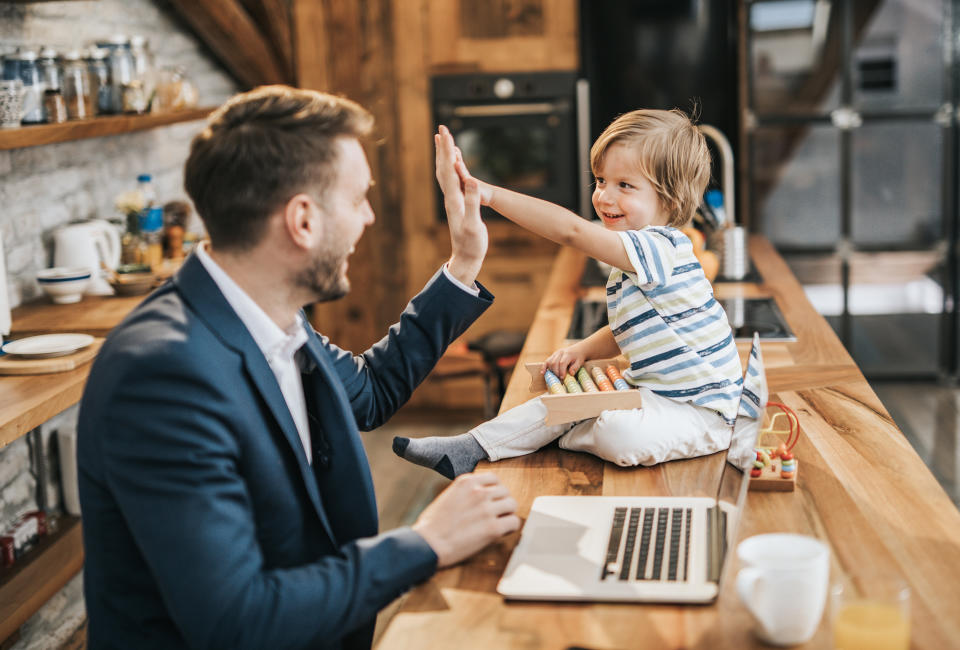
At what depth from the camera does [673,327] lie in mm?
1822

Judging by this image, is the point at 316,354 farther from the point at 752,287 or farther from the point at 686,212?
the point at 752,287

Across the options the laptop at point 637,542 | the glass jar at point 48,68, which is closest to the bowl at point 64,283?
the glass jar at point 48,68

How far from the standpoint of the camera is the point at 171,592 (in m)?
1.18

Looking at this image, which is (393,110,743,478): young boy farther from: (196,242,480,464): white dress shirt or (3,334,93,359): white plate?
(3,334,93,359): white plate

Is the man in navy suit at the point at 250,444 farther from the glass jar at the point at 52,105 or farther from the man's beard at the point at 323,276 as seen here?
the glass jar at the point at 52,105

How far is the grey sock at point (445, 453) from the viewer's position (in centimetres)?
178

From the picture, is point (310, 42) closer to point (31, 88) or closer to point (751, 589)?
point (31, 88)

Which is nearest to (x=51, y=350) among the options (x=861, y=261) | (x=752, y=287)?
(x=752, y=287)

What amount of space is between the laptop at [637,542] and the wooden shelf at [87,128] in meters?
1.84

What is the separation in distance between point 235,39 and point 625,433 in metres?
3.32

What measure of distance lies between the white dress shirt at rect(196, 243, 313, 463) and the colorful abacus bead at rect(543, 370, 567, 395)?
443mm

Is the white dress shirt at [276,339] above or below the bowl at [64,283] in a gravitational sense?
above

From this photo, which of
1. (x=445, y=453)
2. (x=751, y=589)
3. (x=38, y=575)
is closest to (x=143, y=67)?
(x=38, y=575)

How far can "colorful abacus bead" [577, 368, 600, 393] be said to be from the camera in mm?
1753
